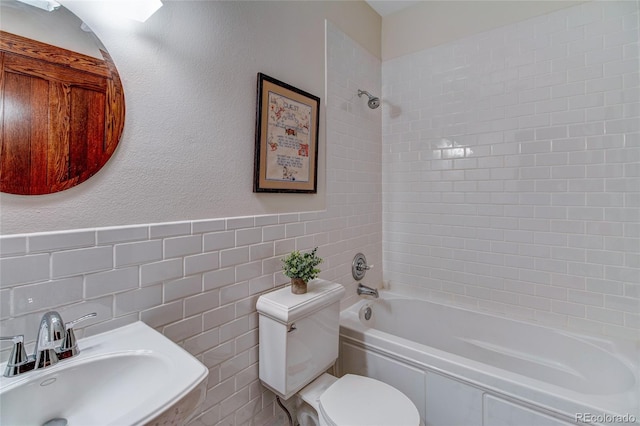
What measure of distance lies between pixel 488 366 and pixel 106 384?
152 centimetres

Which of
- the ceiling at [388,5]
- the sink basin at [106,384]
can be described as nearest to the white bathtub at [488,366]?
the sink basin at [106,384]

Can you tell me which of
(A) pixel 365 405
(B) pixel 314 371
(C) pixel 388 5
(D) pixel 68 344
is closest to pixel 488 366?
(A) pixel 365 405

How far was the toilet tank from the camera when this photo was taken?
1326 mm

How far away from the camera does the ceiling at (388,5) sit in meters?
2.29

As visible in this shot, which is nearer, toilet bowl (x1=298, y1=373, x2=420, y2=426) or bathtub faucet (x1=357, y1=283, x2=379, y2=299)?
toilet bowl (x1=298, y1=373, x2=420, y2=426)

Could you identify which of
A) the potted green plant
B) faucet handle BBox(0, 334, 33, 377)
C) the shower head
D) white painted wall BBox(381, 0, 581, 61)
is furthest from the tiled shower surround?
faucet handle BBox(0, 334, 33, 377)

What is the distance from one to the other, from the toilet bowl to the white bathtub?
27 centimetres

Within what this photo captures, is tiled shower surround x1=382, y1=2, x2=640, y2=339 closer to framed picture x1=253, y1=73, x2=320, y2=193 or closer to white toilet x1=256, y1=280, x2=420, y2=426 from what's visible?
framed picture x1=253, y1=73, x2=320, y2=193

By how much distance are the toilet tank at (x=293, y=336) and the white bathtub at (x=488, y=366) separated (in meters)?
0.38

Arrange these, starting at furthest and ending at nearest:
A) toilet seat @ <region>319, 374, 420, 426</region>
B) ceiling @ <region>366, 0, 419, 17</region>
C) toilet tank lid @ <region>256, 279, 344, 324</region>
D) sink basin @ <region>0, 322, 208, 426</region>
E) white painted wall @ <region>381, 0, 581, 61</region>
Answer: ceiling @ <region>366, 0, 419, 17</region>, white painted wall @ <region>381, 0, 581, 61</region>, toilet tank lid @ <region>256, 279, 344, 324</region>, toilet seat @ <region>319, 374, 420, 426</region>, sink basin @ <region>0, 322, 208, 426</region>

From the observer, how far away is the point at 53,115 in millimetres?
868

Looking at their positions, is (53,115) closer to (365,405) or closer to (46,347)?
(46,347)

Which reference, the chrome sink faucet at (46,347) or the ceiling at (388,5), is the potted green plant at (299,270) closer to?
the chrome sink faucet at (46,347)

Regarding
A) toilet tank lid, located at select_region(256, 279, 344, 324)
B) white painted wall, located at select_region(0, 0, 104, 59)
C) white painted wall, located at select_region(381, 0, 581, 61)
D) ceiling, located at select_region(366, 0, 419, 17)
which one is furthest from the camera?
ceiling, located at select_region(366, 0, 419, 17)
